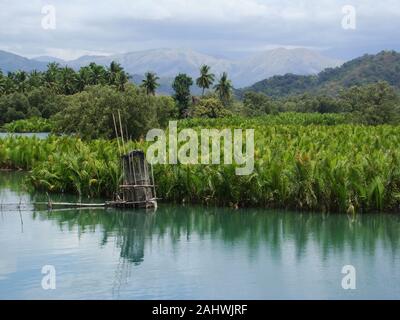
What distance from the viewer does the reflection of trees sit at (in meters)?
18.1

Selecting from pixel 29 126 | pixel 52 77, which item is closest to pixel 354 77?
pixel 52 77

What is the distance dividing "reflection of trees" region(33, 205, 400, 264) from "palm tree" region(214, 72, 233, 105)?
2477 inches

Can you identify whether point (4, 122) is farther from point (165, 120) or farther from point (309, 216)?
point (309, 216)

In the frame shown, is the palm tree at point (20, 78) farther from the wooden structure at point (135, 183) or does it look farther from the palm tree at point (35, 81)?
the wooden structure at point (135, 183)

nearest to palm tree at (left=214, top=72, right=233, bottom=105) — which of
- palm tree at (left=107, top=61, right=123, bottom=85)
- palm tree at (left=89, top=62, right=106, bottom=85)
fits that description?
palm tree at (left=107, top=61, right=123, bottom=85)

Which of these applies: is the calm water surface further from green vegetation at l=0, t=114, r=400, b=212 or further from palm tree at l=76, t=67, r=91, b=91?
palm tree at l=76, t=67, r=91, b=91

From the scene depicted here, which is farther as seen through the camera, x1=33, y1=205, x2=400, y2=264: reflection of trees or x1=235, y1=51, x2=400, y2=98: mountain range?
x1=235, y1=51, x2=400, y2=98: mountain range

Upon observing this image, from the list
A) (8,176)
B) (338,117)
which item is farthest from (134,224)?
(338,117)

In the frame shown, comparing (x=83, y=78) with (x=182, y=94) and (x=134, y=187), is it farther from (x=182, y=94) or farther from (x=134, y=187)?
(x=134, y=187)

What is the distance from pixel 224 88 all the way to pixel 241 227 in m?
66.0

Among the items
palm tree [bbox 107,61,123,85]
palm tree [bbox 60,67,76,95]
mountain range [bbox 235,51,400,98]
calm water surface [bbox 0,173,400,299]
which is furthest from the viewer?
mountain range [bbox 235,51,400,98]

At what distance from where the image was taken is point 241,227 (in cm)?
2020

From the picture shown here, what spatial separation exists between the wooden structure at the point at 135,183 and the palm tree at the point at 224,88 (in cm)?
6276

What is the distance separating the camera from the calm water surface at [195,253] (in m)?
13.8
